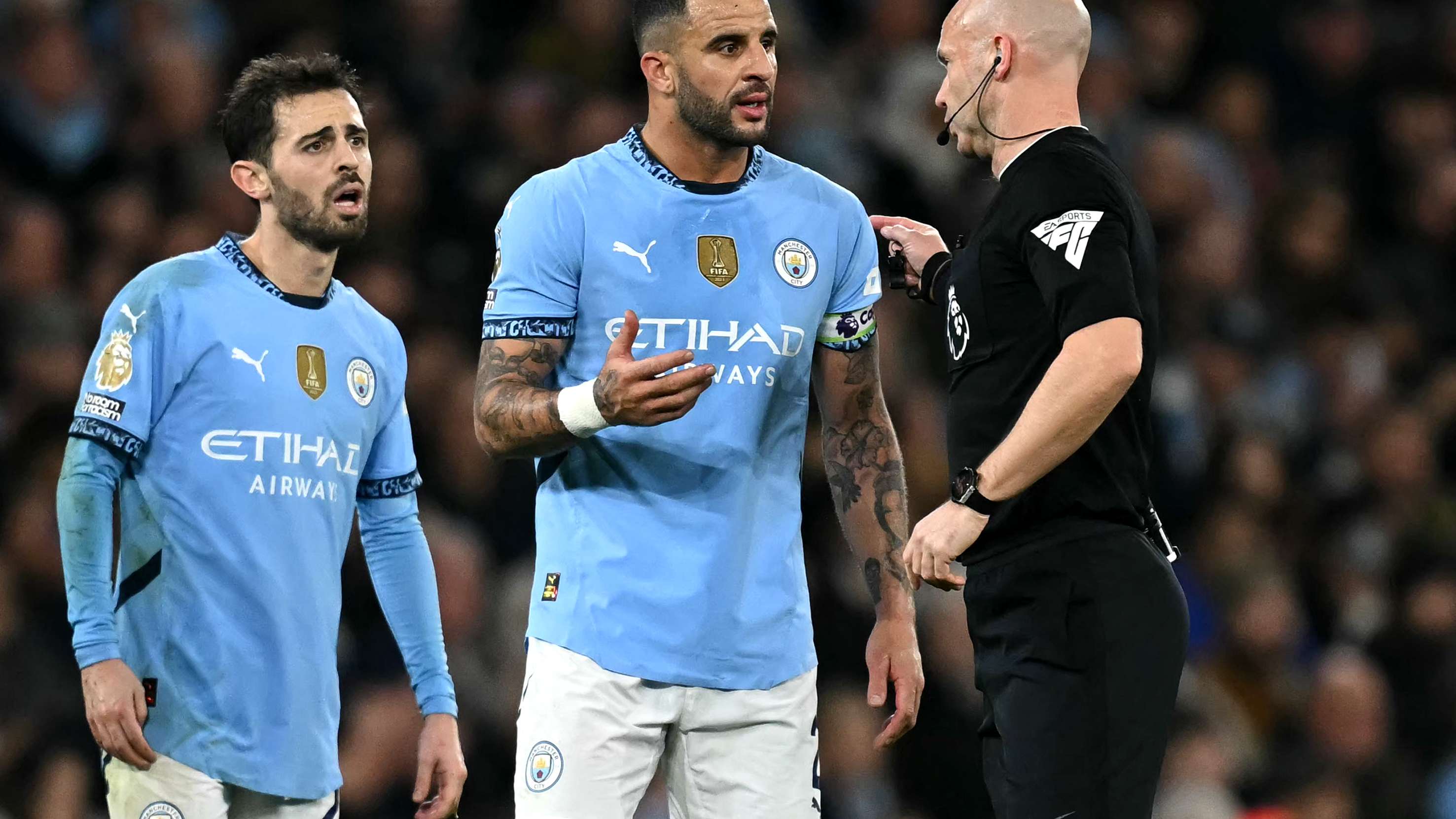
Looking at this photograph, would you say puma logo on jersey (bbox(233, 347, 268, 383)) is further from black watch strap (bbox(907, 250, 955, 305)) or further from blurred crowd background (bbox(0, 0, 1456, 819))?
blurred crowd background (bbox(0, 0, 1456, 819))

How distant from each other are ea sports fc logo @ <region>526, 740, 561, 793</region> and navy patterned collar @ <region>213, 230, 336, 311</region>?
1378 mm

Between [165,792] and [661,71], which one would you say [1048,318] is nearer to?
[661,71]

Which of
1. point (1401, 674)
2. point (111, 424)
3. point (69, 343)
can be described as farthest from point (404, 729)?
point (1401, 674)

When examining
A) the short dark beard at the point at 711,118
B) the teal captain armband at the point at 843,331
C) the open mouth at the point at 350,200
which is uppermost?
the short dark beard at the point at 711,118

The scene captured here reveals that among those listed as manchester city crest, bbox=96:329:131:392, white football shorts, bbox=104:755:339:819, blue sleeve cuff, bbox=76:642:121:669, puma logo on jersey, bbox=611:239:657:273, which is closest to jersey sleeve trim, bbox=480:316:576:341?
puma logo on jersey, bbox=611:239:657:273

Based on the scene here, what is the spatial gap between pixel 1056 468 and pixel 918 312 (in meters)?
5.26

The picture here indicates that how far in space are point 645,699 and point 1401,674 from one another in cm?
612

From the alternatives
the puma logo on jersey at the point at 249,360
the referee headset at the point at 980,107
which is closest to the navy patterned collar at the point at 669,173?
the referee headset at the point at 980,107

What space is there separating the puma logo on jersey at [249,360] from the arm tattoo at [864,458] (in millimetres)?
1430

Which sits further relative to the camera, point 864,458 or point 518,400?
point 864,458

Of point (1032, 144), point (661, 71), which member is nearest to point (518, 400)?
point (661, 71)

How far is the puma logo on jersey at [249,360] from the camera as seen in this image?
15.3 feet

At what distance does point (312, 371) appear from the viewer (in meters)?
4.79

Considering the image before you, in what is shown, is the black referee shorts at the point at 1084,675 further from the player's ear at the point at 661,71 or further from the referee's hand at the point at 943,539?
the player's ear at the point at 661,71
